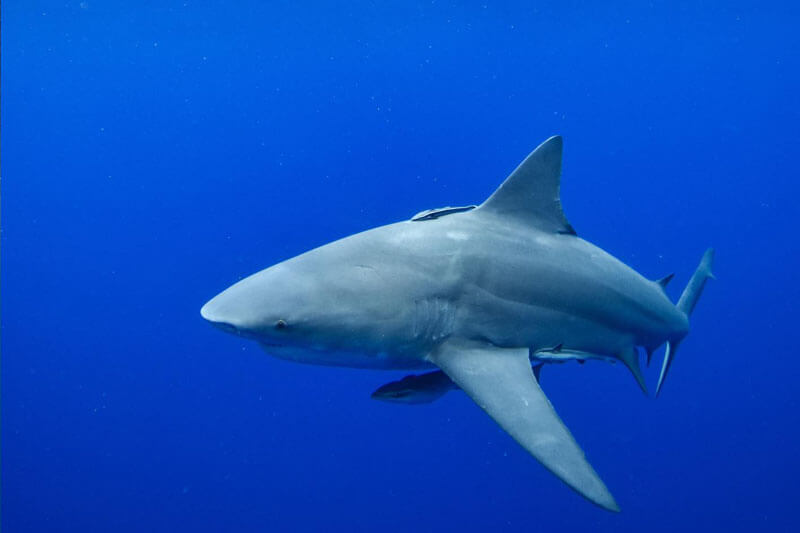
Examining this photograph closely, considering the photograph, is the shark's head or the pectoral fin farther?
the shark's head

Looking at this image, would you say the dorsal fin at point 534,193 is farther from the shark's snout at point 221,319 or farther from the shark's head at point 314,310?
the shark's snout at point 221,319

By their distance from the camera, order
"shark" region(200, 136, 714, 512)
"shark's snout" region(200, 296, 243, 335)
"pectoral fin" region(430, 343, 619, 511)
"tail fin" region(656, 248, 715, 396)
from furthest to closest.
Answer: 1. "tail fin" region(656, 248, 715, 396)
2. "shark" region(200, 136, 714, 512)
3. "shark's snout" region(200, 296, 243, 335)
4. "pectoral fin" region(430, 343, 619, 511)

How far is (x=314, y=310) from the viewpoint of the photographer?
3035mm

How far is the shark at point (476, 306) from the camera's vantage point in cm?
295

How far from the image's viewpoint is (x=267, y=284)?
121 inches

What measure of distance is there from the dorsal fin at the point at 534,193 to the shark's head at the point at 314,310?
110 cm

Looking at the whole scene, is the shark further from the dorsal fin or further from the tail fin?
the tail fin

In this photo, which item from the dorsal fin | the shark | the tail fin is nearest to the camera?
the shark

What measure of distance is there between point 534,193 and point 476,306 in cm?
93

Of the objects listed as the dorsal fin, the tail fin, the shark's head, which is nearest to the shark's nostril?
the shark's head

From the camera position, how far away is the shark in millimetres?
2953

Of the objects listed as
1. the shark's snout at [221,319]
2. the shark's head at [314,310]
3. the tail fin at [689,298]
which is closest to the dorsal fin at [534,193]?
the shark's head at [314,310]

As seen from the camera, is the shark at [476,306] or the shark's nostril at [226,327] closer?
the shark's nostril at [226,327]

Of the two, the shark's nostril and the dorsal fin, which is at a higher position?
the dorsal fin
